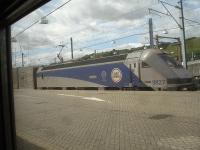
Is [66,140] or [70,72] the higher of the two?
[70,72]

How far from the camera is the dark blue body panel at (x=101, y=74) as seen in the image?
25.1m

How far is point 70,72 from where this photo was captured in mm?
33062

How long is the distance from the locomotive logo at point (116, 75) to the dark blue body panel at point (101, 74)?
0.60 ft

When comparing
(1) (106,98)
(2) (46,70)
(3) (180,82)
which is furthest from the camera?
(2) (46,70)

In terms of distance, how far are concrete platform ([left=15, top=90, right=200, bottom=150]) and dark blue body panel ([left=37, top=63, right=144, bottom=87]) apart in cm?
748

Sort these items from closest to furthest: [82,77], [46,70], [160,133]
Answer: [160,133] < [82,77] < [46,70]

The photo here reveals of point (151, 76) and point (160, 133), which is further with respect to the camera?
point (151, 76)

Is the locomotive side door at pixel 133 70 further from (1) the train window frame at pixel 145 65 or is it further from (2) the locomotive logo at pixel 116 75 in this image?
(2) the locomotive logo at pixel 116 75

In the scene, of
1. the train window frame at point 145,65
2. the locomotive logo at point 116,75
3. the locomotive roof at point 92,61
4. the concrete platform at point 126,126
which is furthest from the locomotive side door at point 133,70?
the concrete platform at point 126,126

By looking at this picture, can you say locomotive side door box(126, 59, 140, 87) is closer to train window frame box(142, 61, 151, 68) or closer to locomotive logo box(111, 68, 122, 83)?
train window frame box(142, 61, 151, 68)

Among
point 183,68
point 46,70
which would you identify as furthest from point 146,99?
point 46,70

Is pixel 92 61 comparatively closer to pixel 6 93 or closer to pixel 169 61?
pixel 169 61

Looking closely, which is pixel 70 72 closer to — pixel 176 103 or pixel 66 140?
pixel 176 103

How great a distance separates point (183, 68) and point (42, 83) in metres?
20.9
